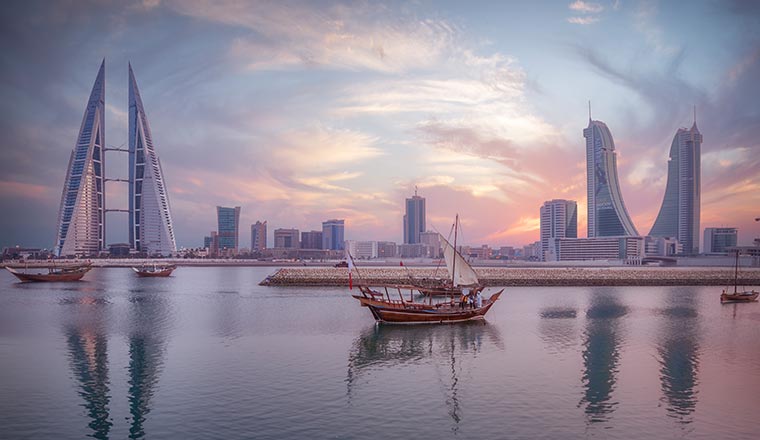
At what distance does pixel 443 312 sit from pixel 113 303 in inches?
1464

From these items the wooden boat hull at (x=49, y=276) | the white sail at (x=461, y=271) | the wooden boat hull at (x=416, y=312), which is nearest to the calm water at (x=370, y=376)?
the wooden boat hull at (x=416, y=312)

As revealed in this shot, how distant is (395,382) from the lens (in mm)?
24609

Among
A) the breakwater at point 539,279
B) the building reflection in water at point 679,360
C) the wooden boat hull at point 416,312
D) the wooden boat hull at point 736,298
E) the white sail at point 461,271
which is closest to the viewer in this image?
the building reflection in water at point 679,360

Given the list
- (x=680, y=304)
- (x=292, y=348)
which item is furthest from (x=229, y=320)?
(x=680, y=304)

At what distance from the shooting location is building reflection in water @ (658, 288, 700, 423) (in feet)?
69.8

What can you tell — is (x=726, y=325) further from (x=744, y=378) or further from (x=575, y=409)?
(x=575, y=409)

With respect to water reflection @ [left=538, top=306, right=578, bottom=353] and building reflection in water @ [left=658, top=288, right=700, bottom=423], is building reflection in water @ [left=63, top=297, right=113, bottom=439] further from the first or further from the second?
water reflection @ [left=538, top=306, right=578, bottom=353]

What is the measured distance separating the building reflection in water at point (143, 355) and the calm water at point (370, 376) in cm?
13

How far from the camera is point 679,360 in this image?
29.1m

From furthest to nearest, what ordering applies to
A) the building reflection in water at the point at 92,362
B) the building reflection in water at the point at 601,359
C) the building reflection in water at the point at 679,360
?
the building reflection in water at the point at 679,360 < the building reflection in water at the point at 601,359 < the building reflection in water at the point at 92,362

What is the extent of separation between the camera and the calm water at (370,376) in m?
18.9

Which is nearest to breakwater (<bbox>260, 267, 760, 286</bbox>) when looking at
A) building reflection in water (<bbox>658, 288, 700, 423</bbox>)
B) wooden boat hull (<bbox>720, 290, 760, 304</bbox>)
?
wooden boat hull (<bbox>720, 290, 760, 304</bbox>)

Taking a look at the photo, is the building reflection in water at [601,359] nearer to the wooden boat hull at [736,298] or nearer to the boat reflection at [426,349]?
the boat reflection at [426,349]

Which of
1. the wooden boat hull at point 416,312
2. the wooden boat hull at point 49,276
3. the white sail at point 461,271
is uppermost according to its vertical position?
the white sail at point 461,271
